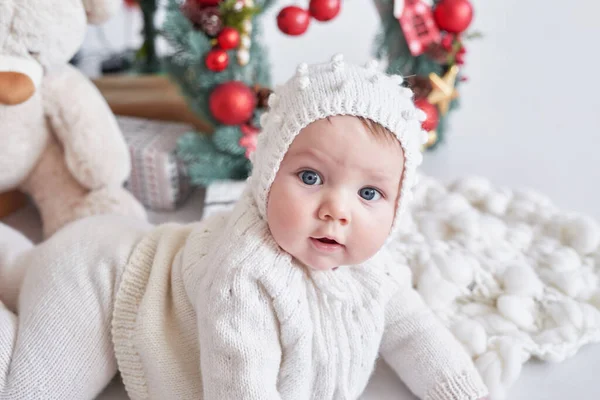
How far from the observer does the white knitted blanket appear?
0.95m

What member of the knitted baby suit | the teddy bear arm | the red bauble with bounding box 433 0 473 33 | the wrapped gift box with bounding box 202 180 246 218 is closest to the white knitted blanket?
the wrapped gift box with bounding box 202 180 246 218

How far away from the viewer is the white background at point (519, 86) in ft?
4.97

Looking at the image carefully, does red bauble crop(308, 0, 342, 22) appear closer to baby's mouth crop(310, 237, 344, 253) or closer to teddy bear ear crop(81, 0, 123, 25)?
teddy bear ear crop(81, 0, 123, 25)

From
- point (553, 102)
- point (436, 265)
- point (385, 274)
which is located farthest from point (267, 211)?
point (553, 102)

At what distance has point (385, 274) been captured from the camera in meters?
0.82

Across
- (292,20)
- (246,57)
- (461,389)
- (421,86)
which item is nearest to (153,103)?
(246,57)

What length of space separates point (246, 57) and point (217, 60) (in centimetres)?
7

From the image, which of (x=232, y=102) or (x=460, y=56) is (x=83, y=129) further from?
(x=460, y=56)

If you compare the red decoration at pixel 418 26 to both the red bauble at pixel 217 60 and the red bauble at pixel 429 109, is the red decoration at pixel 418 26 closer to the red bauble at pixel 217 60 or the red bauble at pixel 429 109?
the red bauble at pixel 429 109

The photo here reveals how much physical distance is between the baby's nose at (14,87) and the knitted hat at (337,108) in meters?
0.44

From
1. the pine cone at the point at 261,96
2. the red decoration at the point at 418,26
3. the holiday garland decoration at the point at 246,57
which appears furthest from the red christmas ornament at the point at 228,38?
the red decoration at the point at 418,26

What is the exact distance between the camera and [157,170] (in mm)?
1276

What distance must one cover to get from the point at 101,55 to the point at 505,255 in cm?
142

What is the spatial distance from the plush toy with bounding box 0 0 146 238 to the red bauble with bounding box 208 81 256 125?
0.63 feet
